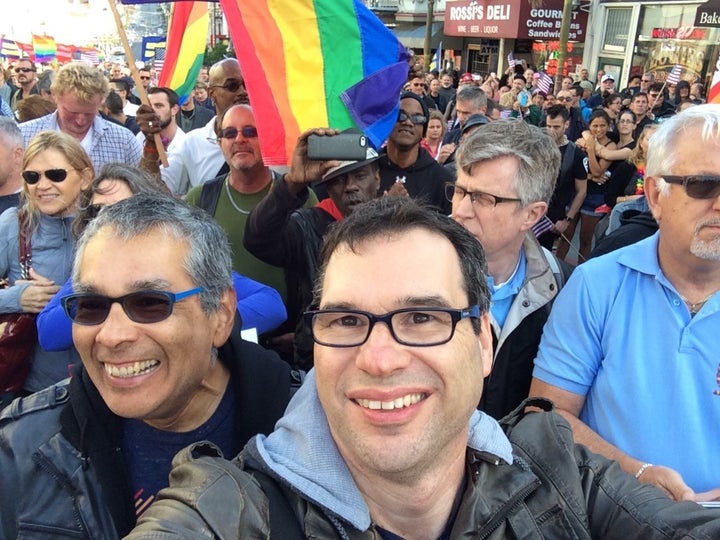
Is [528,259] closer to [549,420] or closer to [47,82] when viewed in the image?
[549,420]

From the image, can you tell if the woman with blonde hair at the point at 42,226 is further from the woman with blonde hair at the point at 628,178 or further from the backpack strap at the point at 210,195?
the woman with blonde hair at the point at 628,178

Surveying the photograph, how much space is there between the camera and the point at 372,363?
136cm

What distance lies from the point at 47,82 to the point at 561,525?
9470 millimetres

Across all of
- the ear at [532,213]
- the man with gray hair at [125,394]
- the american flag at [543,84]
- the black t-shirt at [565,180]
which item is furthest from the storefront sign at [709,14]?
the man with gray hair at [125,394]

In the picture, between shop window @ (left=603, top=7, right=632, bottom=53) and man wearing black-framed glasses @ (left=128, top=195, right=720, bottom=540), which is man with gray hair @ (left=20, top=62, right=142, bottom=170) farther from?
shop window @ (left=603, top=7, right=632, bottom=53)

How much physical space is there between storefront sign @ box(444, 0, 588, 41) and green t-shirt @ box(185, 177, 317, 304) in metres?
21.9

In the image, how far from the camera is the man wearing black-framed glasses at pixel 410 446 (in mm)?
1320

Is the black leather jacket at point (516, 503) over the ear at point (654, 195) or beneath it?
beneath

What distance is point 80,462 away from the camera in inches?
63.9

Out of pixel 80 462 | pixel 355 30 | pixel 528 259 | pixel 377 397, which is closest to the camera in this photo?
pixel 377 397

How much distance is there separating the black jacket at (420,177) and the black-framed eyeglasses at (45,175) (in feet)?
6.75

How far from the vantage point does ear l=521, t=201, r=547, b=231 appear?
8.09ft

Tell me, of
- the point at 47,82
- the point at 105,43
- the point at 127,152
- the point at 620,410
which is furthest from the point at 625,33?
the point at 105,43

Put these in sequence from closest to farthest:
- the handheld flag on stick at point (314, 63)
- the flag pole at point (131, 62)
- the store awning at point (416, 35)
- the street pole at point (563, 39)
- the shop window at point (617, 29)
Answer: the handheld flag on stick at point (314, 63) → the flag pole at point (131, 62) → the street pole at point (563, 39) → the shop window at point (617, 29) → the store awning at point (416, 35)
